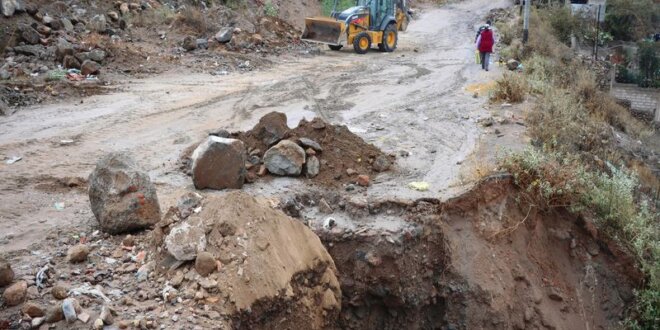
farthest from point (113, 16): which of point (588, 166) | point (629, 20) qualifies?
point (629, 20)

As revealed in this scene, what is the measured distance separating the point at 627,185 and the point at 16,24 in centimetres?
1348

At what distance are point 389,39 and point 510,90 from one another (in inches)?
346

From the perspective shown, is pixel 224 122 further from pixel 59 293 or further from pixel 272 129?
pixel 59 293

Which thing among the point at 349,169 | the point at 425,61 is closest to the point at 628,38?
the point at 425,61

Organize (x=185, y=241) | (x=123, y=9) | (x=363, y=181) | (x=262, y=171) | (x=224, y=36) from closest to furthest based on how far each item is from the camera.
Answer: (x=185, y=241) < (x=363, y=181) < (x=262, y=171) < (x=224, y=36) < (x=123, y=9)

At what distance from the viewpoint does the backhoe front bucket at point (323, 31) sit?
737 inches

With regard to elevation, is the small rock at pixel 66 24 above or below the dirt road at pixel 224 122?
above

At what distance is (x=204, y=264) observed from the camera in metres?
5.38

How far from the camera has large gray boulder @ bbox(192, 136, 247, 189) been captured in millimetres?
7590

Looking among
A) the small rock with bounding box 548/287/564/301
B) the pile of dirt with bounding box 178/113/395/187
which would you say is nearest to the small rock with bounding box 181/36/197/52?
the pile of dirt with bounding box 178/113/395/187

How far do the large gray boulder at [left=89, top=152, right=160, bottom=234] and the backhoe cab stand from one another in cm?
1315

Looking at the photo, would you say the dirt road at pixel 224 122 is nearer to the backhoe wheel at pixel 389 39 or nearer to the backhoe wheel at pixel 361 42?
the backhoe wheel at pixel 361 42

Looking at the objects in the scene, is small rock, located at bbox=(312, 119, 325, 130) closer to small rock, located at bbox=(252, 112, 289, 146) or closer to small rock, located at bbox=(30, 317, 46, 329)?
small rock, located at bbox=(252, 112, 289, 146)

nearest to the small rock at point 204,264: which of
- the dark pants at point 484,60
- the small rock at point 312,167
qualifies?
the small rock at point 312,167
